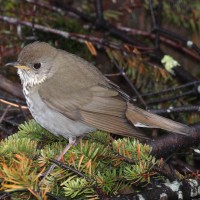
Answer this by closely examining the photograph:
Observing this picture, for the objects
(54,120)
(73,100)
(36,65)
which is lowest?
(54,120)

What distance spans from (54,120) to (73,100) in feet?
0.61

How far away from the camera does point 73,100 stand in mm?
3072

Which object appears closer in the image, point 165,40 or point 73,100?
point 73,100

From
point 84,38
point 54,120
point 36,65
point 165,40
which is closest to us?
point 54,120

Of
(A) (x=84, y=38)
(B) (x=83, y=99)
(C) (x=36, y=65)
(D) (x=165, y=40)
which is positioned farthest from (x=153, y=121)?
(D) (x=165, y=40)

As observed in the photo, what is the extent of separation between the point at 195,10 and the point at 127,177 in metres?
2.74

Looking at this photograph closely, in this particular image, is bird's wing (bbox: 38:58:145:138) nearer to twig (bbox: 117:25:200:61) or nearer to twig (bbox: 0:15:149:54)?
twig (bbox: 0:15:149:54)

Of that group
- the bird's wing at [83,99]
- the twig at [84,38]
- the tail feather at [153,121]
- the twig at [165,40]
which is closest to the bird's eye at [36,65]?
the bird's wing at [83,99]

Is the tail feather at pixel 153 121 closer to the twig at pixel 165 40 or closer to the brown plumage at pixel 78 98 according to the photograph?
the brown plumage at pixel 78 98

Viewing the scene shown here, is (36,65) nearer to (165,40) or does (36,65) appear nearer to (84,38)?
(84,38)

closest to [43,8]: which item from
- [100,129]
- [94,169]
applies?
[100,129]

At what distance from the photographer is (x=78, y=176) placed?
87.6 inches

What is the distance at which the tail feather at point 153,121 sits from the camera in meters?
2.84

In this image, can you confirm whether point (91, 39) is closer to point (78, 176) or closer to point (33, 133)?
point (33, 133)
